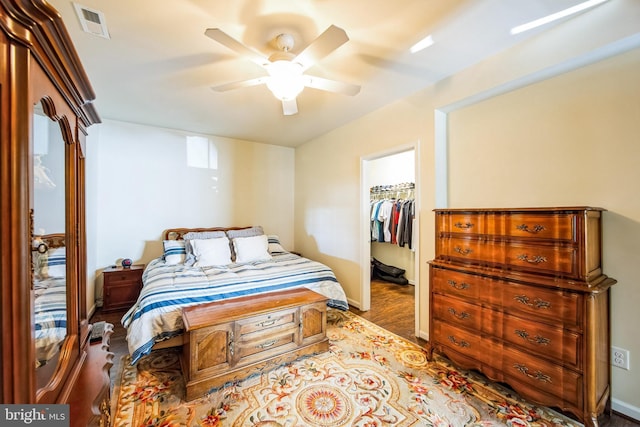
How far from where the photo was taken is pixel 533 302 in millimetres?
1710

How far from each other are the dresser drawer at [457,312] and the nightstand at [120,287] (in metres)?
3.58

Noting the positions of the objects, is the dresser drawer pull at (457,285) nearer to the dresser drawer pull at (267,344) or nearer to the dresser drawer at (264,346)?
the dresser drawer at (264,346)

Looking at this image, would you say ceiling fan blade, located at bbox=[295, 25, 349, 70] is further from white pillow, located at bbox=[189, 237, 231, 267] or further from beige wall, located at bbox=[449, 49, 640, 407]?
white pillow, located at bbox=[189, 237, 231, 267]

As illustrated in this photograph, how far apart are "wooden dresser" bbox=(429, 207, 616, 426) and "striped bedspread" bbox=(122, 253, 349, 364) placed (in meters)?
1.32

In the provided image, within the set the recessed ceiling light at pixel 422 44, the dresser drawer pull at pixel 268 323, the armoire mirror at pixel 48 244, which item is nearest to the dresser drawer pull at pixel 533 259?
the recessed ceiling light at pixel 422 44

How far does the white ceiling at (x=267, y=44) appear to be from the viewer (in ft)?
5.43

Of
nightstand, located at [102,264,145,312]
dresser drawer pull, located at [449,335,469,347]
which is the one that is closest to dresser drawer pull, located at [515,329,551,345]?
dresser drawer pull, located at [449,335,469,347]

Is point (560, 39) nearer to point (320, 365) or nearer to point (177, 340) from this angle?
point (320, 365)

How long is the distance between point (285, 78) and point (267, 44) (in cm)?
32

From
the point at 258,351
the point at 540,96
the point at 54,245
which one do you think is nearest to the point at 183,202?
the point at 258,351

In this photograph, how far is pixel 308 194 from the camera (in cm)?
466

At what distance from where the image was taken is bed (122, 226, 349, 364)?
83.2 inches

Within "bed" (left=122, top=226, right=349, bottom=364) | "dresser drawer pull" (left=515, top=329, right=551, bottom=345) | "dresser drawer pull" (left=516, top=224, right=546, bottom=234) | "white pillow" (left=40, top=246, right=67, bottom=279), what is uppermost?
"dresser drawer pull" (left=516, top=224, right=546, bottom=234)

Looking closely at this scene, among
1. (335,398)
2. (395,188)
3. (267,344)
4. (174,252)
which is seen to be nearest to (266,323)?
(267,344)
